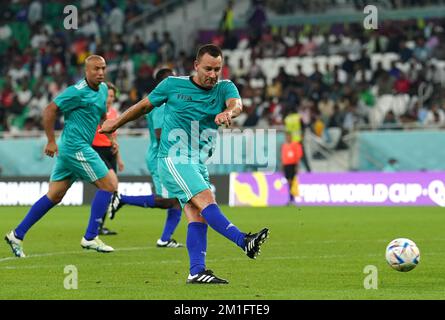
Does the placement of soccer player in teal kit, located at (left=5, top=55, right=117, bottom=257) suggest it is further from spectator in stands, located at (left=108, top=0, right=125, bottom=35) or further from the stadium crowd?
spectator in stands, located at (left=108, top=0, right=125, bottom=35)

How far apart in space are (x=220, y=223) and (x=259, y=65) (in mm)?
23373

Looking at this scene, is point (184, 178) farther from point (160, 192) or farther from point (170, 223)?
point (170, 223)

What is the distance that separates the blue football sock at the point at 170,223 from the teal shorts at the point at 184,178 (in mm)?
4502

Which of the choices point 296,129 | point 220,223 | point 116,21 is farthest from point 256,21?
point 220,223

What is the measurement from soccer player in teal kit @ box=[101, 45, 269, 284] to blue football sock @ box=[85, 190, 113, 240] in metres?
3.74

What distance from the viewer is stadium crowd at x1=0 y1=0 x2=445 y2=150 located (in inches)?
1199

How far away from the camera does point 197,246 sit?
10617 millimetres

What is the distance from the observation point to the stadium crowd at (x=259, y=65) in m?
30.5

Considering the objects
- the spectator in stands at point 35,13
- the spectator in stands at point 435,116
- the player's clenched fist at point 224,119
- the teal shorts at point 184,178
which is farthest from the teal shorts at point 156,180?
the spectator in stands at point 35,13

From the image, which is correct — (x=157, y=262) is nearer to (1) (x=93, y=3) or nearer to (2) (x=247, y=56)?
(2) (x=247, y=56)

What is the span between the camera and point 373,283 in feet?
34.0

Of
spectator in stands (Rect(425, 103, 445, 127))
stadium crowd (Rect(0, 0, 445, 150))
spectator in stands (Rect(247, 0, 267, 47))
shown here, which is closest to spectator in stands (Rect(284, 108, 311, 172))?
stadium crowd (Rect(0, 0, 445, 150))

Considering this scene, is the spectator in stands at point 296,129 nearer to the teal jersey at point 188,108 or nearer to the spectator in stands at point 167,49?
the spectator in stands at point 167,49

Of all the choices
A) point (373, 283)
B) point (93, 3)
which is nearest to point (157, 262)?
A: point (373, 283)
